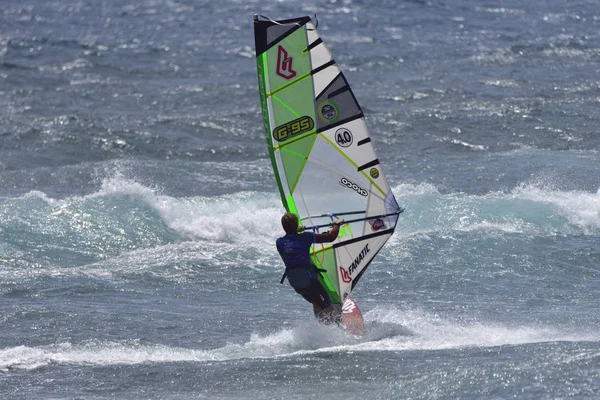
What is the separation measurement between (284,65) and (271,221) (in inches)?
187

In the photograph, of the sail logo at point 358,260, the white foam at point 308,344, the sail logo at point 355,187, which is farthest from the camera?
the sail logo at point 358,260

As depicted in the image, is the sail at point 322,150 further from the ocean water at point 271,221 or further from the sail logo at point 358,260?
the ocean water at point 271,221

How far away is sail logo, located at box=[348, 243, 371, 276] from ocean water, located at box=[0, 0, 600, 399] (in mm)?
506

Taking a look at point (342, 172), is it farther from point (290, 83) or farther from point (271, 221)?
point (271, 221)

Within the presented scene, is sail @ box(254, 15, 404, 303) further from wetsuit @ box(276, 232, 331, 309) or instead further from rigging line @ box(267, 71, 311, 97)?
wetsuit @ box(276, 232, 331, 309)

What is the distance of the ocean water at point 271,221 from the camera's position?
812 cm

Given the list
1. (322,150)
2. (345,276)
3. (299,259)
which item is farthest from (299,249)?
(322,150)

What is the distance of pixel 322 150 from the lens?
9266 millimetres

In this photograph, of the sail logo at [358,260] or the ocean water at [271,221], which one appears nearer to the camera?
the ocean water at [271,221]

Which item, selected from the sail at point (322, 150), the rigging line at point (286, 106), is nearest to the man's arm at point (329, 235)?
the sail at point (322, 150)

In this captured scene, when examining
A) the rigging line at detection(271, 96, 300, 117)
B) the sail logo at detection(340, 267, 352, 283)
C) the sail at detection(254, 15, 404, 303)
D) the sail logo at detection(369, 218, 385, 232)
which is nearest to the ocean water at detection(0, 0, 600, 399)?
the sail logo at detection(340, 267, 352, 283)

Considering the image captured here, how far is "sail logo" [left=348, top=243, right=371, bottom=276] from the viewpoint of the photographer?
9.37m

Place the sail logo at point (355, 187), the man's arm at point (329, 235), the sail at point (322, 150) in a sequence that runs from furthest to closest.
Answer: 1. the sail logo at point (355, 187)
2. the sail at point (322, 150)
3. the man's arm at point (329, 235)

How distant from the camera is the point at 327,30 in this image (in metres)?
28.5
